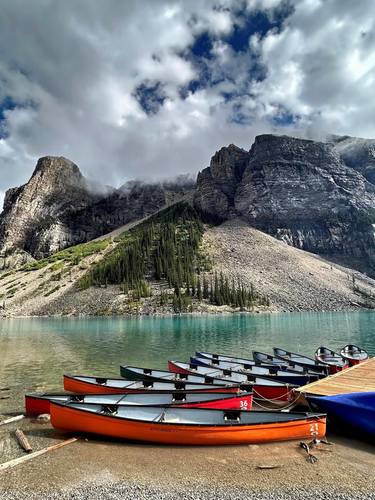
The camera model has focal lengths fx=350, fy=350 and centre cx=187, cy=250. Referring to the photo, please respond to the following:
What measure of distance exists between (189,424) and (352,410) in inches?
298

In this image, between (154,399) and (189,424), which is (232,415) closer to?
(189,424)

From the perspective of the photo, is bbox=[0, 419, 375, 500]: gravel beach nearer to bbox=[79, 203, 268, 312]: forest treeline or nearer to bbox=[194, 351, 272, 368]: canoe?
bbox=[194, 351, 272, 368]: canoe

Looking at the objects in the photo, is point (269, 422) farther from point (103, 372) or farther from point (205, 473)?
point (103, 372)

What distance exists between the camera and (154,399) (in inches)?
774

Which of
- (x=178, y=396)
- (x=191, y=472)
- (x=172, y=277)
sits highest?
(x=172, y=277)

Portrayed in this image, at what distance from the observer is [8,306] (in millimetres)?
159500

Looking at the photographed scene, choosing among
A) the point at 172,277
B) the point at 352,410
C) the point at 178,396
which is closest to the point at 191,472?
the point at 178,396

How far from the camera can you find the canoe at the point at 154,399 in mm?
18172

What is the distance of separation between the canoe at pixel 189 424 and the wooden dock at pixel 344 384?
3488mm

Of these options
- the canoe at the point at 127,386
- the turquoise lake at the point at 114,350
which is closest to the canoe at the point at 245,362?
the turquoise lake at the point at 114,350

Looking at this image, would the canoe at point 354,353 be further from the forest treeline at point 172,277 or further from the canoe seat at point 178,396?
the forest treeline at point 172,277

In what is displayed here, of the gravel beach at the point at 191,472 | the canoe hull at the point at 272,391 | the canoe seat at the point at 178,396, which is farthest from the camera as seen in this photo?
the canoe hull at the point at 272,391

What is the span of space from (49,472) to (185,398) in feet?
25.9

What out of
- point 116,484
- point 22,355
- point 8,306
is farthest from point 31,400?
point 8,306
